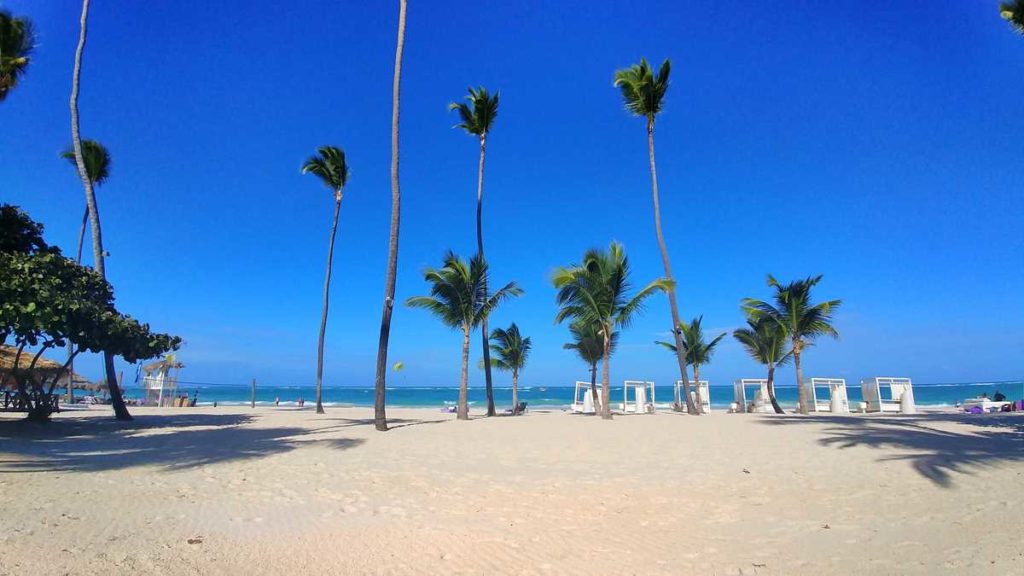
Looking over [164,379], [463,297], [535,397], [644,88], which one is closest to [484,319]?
[463,297]

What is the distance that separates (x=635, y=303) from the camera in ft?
56.6

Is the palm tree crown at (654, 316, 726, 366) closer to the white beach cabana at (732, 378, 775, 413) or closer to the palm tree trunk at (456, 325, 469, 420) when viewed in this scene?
the white beach cabana at (732, 378, 775, 413)

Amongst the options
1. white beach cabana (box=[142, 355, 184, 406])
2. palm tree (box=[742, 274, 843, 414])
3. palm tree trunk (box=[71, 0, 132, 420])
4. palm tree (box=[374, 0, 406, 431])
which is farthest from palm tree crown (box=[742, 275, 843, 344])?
white beach cabana (box=[142, 355, 184, 406])

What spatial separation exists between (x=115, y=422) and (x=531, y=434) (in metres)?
13.4

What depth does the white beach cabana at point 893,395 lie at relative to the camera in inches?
934

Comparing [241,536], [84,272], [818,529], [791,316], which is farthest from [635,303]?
[84,272]

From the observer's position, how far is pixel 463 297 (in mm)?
17969

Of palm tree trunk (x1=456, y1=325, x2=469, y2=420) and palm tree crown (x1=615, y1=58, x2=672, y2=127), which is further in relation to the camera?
palm tree crown (x1=615, y1=58, x2=672, y2=127)

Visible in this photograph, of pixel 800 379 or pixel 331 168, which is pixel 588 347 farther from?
pixel 331 168

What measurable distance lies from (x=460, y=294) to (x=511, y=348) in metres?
11.1

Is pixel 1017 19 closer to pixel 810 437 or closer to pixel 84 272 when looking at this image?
pixel 810 437

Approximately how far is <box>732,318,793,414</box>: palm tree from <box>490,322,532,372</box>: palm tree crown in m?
10.4

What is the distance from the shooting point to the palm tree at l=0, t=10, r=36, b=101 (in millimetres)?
14453

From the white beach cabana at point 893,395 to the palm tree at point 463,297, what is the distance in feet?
59.5
